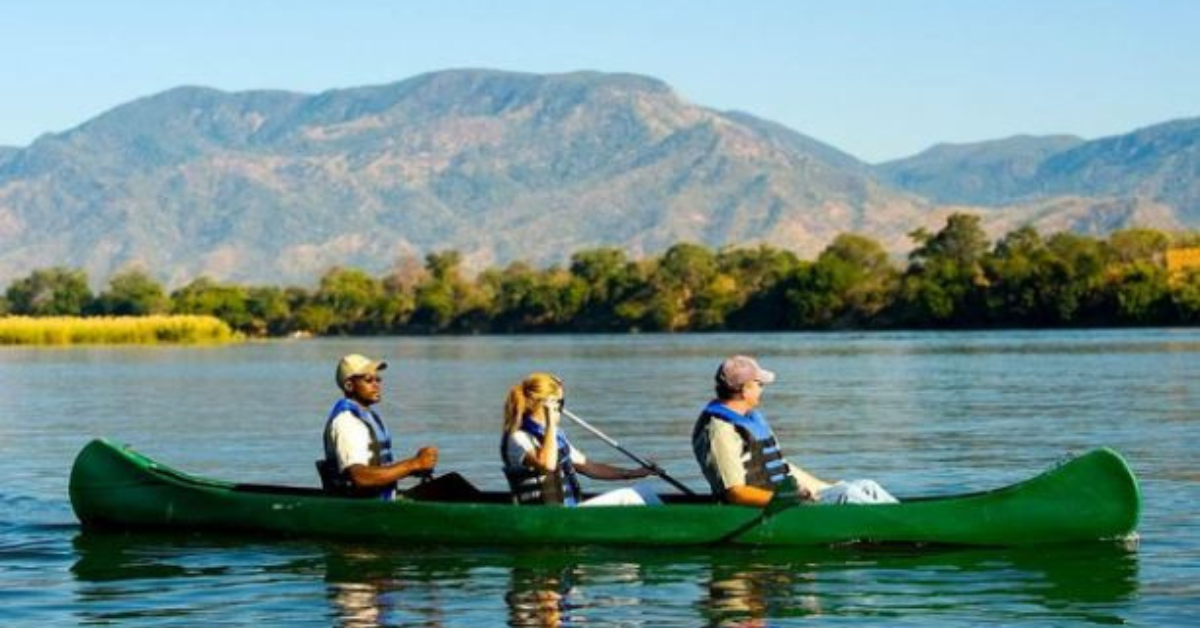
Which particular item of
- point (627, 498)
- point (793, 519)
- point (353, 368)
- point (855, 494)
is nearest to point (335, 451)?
point (353, 368)

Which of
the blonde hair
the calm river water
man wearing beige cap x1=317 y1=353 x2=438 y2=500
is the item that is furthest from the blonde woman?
man wearing beige cap x1=317 y1=353 x2=438 y2=500

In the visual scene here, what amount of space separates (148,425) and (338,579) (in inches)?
790

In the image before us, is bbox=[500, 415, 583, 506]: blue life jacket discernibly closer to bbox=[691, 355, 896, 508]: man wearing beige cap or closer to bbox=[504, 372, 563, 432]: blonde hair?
bbox=[504, 372, 563, 432]: blonde hair

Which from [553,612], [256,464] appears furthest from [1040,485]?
[256,464]

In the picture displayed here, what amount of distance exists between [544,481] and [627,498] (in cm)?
76

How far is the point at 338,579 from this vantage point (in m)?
15.8

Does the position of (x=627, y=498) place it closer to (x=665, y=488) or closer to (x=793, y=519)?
(x=793, y=519)

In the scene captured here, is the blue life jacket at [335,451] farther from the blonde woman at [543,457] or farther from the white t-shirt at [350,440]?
the blonde woman at [543,457]

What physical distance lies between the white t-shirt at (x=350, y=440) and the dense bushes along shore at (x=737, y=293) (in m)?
94.6

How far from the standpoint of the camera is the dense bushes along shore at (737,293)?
364ft

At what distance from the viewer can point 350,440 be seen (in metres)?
16.7

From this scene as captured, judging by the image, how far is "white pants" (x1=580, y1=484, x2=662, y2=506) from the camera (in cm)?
1658

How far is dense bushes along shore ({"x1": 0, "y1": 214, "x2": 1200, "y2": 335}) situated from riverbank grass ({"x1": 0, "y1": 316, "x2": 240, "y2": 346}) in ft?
141

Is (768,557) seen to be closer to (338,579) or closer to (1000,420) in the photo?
(338,579)
